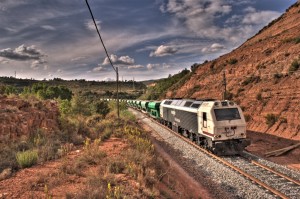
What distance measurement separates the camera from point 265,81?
32.9 meters

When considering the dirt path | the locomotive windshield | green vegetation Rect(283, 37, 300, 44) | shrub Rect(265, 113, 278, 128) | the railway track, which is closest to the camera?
the dirt path

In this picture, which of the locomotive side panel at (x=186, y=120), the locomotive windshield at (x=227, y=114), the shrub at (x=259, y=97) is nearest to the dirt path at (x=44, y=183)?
the locomotive windshield at (x=227, y=114)

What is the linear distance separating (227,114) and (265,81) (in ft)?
57.8

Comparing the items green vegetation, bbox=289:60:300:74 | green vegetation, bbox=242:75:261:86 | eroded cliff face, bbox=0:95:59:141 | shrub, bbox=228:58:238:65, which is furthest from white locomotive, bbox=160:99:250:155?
shrub, bbox=228:58:238:65

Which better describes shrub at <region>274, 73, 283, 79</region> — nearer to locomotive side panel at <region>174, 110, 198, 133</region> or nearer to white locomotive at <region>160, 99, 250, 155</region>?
locomotive side panel at <region>174, 110, 198, 133</region>

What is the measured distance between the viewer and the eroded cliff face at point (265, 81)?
965 inches

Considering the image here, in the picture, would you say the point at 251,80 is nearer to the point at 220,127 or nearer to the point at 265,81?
the point at 265,81

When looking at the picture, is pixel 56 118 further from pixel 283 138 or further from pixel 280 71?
pixel 280 71

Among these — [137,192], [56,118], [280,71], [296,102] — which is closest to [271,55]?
[280,71]

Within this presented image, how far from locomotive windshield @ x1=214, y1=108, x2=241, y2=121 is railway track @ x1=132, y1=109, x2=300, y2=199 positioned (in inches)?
91.9

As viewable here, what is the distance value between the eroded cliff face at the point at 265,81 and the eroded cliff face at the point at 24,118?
57.1 feet

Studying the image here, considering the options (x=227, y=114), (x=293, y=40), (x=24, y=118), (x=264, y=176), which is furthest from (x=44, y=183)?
(x=293, y=40)

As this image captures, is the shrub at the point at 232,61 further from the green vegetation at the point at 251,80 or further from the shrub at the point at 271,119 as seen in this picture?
the shrub at the point at 271,119

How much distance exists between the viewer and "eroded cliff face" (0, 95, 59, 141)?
15352 millimetres
